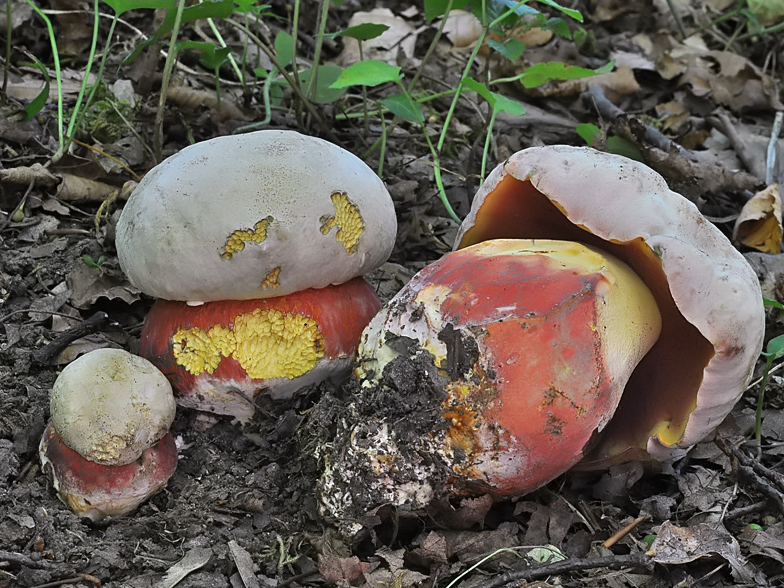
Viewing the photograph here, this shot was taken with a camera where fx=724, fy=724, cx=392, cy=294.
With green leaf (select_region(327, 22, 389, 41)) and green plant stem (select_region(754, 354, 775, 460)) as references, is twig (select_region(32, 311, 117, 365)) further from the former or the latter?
green plant stem (select_region(754, 354, 775, 460))

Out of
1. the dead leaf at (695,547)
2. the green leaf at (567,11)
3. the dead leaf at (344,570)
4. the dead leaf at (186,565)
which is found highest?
the green leaf at (567,11)

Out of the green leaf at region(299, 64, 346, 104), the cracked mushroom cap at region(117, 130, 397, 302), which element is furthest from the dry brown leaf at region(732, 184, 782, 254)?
the cracked mushroom cap at region(117, 130, 397, 302)

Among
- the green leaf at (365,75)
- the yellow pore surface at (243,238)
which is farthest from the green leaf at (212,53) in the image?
the yellow pore surface at (243,238)

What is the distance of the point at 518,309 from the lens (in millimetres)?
1706

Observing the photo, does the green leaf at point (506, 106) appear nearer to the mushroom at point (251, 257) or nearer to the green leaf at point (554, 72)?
the green leaf at point (554, 72)

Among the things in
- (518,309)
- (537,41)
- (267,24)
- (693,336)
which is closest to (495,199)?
(518,309)

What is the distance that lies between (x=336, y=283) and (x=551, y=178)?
656 millimetres

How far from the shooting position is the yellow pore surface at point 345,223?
1.88 meters

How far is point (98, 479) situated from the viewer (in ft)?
5.98

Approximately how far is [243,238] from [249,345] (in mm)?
325

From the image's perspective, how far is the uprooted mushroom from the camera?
1.67 meters

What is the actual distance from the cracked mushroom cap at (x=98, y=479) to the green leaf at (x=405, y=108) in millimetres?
1495

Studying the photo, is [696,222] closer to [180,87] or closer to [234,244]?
[234,244]

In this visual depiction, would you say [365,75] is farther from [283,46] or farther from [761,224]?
[761,224]
